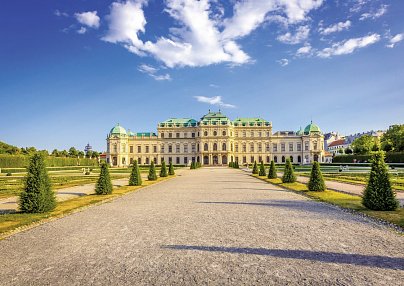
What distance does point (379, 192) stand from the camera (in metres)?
9.68

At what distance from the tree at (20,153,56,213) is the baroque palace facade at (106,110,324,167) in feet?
235

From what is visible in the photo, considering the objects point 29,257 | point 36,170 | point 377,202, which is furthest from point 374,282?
point 36,170

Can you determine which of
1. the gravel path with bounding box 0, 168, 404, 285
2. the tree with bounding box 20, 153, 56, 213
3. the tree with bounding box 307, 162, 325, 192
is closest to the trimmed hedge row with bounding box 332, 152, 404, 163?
the tree with bounding box 307, 162, 325, 192

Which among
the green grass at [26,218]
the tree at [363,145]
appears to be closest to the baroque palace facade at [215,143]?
the tree at [363,145]

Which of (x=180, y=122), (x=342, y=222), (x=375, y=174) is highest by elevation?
(x=180, y=122)

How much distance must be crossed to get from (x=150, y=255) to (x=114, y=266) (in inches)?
28.2

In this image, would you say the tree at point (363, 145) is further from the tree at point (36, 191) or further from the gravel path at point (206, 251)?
the tree at point (36, 191)

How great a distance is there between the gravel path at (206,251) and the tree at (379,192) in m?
1.33

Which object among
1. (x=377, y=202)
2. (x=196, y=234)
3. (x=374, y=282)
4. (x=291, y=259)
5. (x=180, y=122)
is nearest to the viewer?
(x=374, y=282)

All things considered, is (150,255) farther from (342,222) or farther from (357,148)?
(357,148)

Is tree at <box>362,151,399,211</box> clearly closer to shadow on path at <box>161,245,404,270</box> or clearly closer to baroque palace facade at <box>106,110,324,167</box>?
shadow on path at <box>161,245,404,270</box>

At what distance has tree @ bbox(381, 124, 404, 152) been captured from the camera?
194 ft

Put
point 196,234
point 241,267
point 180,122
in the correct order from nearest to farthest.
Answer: point 241,267, point 196,234, point 180,122

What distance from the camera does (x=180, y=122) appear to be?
295 ft
